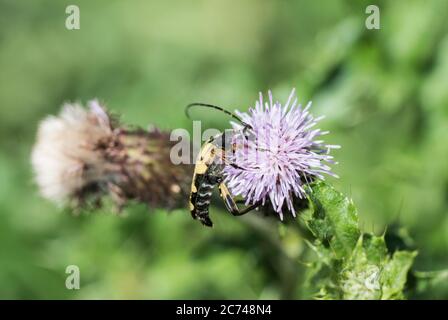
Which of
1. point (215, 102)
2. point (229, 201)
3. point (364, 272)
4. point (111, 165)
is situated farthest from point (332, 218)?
point (215, 102)

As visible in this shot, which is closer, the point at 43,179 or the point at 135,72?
the point at 43,179

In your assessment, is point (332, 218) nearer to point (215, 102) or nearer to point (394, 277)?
point (394, 277)

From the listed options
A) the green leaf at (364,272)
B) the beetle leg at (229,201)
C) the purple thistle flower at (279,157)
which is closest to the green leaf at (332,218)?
the green leaf at (364,272)

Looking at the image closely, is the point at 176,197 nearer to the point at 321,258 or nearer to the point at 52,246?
the point at 321,258

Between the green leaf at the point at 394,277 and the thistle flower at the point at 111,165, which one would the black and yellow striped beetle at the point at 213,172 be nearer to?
the thistle flower at the point at 111,165

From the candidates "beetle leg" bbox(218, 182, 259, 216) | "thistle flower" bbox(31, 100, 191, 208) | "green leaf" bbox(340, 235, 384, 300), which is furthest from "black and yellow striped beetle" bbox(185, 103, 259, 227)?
"green leaf" bbox(340, 235, 384, 300)

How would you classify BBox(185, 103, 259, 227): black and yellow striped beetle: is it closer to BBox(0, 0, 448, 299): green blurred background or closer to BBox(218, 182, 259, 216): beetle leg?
BBox(218, 182, 259, 216): beetle leg
